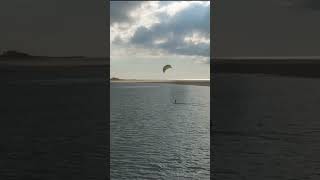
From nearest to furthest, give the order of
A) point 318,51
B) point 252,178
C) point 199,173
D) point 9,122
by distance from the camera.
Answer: point 252,178
point 199,173
point 318,51
point 9,122

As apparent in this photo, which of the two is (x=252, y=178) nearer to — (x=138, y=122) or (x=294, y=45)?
(x=294, y=45)

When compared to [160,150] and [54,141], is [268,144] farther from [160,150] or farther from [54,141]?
[54,141]

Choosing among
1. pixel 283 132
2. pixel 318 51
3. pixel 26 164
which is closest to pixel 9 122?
pixel 26 164

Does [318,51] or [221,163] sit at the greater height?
[318,51]

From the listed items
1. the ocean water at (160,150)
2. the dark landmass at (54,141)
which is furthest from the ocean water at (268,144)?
the dark landmass at (54,141)

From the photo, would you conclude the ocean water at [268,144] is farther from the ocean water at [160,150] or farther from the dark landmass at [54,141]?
the dark landmass at [54,141]

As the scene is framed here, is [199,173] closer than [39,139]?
Yes

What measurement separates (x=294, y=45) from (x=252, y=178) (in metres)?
14.0

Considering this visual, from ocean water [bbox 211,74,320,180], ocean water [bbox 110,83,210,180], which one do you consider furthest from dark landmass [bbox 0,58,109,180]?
ocean water [bbox 211,74,320,180]

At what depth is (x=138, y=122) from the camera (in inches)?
1291

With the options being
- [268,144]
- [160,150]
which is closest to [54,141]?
[160,150]

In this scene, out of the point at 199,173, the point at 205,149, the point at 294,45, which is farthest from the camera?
the point at 294,45

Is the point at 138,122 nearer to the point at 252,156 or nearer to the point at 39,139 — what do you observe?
the point at 39,139

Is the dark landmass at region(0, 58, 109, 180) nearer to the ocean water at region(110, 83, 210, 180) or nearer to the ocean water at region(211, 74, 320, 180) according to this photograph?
the ocean water at region(110, 83, 210, 180)
